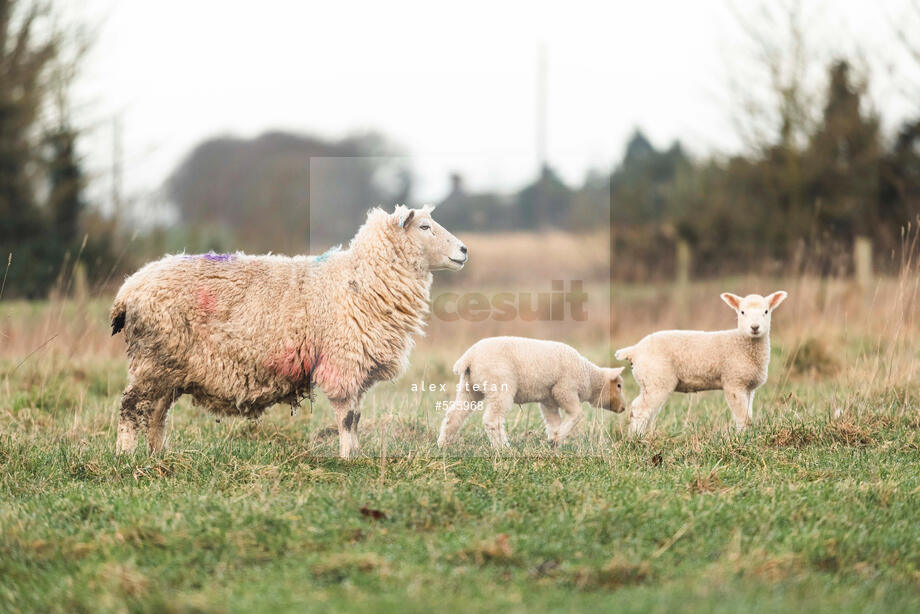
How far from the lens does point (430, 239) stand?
6.98 m

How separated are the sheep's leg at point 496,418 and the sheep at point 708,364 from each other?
3.74 feet

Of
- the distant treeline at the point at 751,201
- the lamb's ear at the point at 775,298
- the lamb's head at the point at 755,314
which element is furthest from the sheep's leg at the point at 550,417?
the distant treeline at the point at 751,201

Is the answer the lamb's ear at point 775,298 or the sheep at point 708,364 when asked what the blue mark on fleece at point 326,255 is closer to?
the sheep at point 708,364

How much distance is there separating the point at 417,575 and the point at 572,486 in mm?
1642

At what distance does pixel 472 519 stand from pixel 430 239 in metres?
2.45

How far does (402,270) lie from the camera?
22.9ft

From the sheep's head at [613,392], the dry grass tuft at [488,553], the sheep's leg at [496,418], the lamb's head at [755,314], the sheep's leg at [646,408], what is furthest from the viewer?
the sheep's head at [613,392]

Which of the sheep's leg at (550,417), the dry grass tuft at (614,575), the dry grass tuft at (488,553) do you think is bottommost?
the dry grass tuft at (614,575)

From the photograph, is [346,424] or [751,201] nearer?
[346,424]

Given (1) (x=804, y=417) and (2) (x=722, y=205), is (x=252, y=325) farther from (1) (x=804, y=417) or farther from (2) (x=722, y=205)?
(2) (x=722, y=205)

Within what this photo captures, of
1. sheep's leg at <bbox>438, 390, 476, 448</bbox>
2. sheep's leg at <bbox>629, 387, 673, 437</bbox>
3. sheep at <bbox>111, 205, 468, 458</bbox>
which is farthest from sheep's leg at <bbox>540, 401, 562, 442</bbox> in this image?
sheep at <bbox>111, 205, 468, 458</bbox>

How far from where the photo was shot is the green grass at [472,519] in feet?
14.1

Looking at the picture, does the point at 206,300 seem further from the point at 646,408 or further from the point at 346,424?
the point at 646,408

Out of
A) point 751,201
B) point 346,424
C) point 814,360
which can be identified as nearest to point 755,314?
point 346,424
